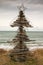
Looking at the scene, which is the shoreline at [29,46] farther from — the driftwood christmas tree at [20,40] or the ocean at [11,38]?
the driftwood christmas tree at [20,40]

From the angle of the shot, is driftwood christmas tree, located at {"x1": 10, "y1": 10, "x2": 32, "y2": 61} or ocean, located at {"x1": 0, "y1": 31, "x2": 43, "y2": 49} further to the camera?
ocean, located at {"x1": 0, "y1": 31, "x2": 43, "y2": 49}

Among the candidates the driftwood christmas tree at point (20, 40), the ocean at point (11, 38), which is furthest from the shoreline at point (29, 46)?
the driftwood christmas tree at point (20, 40)

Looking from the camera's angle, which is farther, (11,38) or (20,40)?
(11,38)

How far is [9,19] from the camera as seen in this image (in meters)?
4.05

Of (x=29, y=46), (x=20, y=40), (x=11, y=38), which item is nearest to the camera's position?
(x=20, y=40)

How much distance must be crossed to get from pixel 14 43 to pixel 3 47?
374 mm

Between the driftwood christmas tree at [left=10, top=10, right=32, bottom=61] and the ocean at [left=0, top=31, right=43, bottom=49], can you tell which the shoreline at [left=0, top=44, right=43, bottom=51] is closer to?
the ocean at [left=0, top=31, right=43, bottom=49]

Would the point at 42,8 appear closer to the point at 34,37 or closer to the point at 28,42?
the point at 34,37

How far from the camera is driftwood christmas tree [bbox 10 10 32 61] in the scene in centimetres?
353

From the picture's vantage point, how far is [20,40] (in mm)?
3543

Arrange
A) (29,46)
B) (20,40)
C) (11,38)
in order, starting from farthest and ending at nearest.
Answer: (11,38) < (29,46) < (20,40)

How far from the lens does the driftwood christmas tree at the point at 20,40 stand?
3.53 meters

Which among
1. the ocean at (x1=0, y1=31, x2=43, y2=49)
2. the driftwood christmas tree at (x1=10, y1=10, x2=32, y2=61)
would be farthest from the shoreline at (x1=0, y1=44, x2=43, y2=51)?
the driftwood christmas tree at (x1=10, y1=10, x2=32, y2=61)

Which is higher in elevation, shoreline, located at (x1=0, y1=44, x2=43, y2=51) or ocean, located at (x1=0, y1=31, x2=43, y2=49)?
ocean, located at (x1=0, y1=31, x2=43, y2=49)
